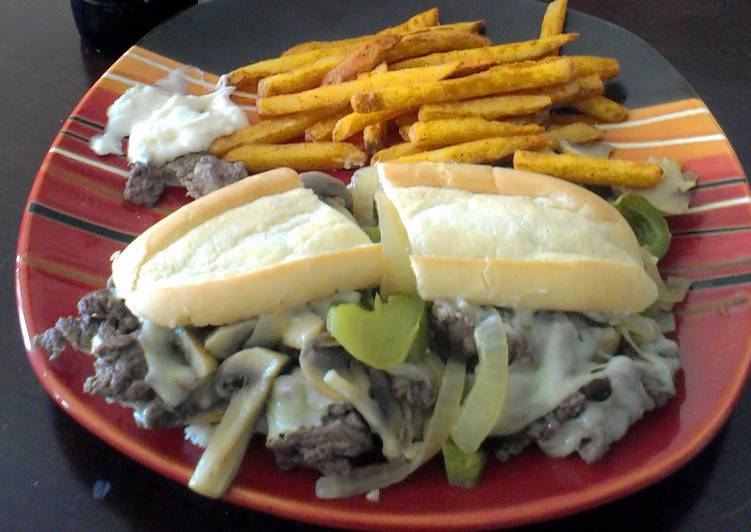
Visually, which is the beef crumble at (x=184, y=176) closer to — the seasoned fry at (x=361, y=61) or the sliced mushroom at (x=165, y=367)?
the seasoned fry at (x=361, y=61)

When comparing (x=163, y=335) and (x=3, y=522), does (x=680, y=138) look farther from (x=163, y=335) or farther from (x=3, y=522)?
(x=3, y=522)

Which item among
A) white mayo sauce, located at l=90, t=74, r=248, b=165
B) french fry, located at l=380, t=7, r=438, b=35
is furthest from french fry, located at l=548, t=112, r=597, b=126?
white mayo sauce, located at l=90, t=74, r=248, b=165

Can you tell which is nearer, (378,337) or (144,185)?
(378,337)

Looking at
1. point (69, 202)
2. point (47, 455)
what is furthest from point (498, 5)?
point (47, 455)

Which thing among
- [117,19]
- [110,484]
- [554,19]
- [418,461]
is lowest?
[110,484]

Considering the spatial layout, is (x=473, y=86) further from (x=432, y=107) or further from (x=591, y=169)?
(x=591, y=169)

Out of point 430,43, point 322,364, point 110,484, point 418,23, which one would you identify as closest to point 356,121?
point 430,43
